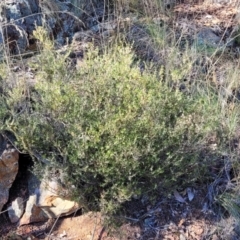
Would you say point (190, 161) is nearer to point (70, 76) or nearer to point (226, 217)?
point (226, 217)

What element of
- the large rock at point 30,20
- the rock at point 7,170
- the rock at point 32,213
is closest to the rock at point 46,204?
the rock at point 32,213

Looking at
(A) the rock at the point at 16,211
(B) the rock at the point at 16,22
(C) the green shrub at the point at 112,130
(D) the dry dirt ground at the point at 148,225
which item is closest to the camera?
(C) the green shrub at the point at 112,130

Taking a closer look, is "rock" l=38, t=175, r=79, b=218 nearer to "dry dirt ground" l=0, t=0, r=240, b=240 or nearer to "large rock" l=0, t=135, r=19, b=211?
"dry dirt ground" l=0, t=0, r=240, b=240

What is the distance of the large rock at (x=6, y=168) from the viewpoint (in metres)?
2.37

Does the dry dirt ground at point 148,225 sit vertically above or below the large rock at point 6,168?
below

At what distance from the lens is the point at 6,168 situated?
241cm

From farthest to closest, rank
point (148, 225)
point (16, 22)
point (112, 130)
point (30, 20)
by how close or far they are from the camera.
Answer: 1. point (30, 20)
2. point (16, 22)
3. point (148, 225)
4. point (112, 130)

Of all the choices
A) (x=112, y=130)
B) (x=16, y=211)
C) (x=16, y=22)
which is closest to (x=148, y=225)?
(x=112, y=130)

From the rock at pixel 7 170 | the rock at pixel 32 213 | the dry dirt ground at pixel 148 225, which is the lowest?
the dry dirt ground at pixel 148 225

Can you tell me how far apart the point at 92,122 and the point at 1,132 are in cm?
56

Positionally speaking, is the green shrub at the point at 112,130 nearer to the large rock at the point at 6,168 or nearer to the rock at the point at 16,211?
the large rock at the point at 6,168

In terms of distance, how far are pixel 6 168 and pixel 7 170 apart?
15mm

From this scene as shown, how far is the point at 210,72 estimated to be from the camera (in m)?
3.08

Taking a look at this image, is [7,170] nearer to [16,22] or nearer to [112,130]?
[112,130]
